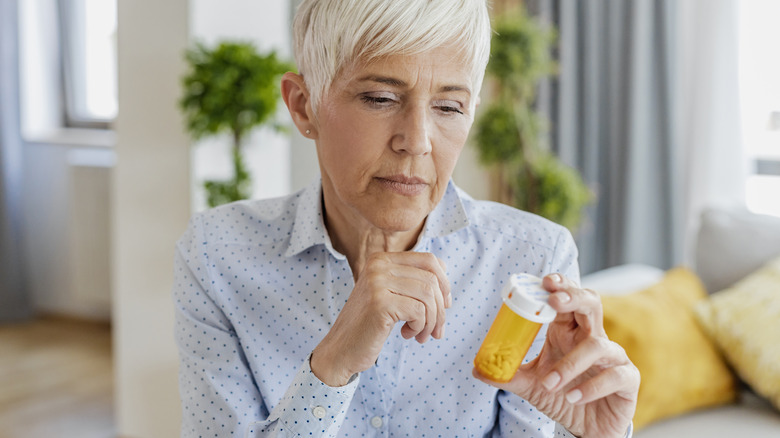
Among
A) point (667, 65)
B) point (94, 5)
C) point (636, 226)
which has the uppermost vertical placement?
point (94, 5)

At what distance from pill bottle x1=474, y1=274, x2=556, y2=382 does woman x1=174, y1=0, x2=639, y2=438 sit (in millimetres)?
20

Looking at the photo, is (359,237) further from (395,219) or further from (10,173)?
(10,173)

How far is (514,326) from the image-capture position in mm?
926

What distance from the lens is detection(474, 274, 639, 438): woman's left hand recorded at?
3.14ft

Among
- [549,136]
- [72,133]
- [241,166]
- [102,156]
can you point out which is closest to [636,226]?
[549,136]

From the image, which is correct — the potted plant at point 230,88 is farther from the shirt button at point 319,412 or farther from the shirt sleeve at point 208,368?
the shirt button at point 319,412

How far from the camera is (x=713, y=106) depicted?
328 centimetres

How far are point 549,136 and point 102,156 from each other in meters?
2.61

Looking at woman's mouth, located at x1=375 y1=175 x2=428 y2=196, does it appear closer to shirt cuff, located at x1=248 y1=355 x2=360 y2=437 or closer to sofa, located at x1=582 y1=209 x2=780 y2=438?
shirt cuff, located at x1=248 y1=355 x2=360 y2=437

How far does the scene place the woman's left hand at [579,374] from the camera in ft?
3.14

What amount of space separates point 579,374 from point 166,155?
2.14 meters

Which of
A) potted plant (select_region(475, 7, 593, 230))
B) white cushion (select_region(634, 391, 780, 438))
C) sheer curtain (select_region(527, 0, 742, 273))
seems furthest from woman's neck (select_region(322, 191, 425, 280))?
sheer curtain (select_region(527, 0, 742, 273))

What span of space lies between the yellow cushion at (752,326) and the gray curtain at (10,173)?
158 inches

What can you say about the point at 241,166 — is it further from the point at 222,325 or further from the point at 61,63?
the point at 61,63
